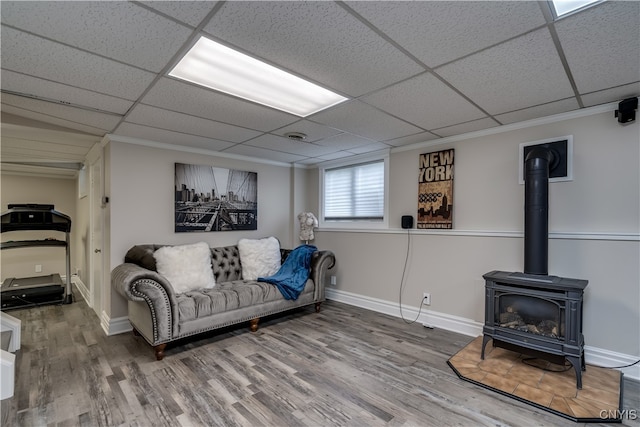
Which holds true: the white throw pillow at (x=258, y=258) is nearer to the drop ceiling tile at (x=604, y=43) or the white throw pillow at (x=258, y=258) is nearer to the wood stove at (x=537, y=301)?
the wood stove at (x=537, y=301)

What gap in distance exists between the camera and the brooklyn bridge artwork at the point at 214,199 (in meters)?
3.70

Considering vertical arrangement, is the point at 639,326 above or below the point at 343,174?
below

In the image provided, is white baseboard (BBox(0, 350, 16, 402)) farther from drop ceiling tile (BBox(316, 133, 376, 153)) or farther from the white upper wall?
the white upper wall

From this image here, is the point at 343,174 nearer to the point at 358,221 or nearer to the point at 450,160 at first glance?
the point at 358,221

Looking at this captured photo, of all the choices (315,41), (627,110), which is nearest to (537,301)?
(627,110)

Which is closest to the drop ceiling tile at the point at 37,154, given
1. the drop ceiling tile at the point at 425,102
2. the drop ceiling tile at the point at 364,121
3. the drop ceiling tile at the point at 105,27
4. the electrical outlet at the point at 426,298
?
the drop ceiling tile at the point at 105,27

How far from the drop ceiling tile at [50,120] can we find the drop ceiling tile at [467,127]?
354cm

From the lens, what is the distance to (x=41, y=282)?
4.46 meters

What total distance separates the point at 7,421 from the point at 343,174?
4.05m

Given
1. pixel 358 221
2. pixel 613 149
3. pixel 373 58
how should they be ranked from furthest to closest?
pixel 358 221 → pixel 613 149 → pixel 373 58

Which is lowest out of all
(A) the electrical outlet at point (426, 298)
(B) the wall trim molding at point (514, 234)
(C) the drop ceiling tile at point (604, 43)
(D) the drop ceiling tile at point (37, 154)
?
(A) the electrical outlet at point (426, 298)

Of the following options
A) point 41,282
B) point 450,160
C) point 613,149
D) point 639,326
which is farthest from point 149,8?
point 41,282

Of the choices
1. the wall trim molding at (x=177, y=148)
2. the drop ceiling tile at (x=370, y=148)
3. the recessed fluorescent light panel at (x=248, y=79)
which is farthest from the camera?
the drop ceiling tile at (x=370, y=148)

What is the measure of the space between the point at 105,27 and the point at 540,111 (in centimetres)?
314
